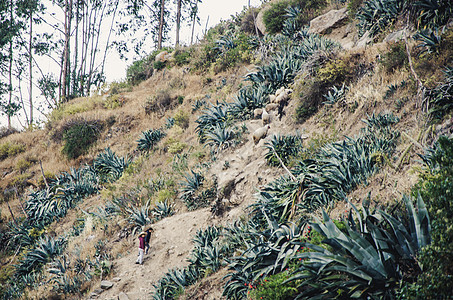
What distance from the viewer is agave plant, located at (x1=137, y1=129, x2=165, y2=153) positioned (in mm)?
16234

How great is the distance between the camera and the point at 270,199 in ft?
24.2

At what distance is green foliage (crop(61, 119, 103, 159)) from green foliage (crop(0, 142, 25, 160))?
3822 mm

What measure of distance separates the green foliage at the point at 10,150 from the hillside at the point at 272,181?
69 centimetres

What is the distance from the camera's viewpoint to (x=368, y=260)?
3.74 metres

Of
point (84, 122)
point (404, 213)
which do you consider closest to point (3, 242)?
point (84, 122)

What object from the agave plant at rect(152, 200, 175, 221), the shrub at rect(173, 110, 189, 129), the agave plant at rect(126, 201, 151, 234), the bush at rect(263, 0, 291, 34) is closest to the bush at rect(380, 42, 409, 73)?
the agave plant at rect(152, 200, 175, 221)

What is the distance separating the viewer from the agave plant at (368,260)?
3.64 metres

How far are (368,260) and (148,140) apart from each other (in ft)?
46.1

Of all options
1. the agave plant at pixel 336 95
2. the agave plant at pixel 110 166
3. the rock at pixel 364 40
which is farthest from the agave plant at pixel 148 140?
the rock at pixel 364 40

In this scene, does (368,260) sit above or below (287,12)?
below

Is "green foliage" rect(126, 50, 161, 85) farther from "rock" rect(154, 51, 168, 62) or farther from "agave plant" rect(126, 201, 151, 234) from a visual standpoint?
"agave plant" rect(126, 201, 151, 234)

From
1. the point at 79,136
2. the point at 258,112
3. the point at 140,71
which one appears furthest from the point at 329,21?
the point at 140,71

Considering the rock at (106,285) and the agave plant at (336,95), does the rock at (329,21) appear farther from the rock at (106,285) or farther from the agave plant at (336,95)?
the rock at (106,285)

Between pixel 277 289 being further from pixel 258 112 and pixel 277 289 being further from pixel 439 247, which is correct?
pixel 258 112
